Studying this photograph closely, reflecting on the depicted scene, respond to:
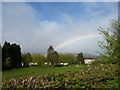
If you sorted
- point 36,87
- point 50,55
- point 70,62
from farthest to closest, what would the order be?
point 70,62
point 50,55
point 36,87

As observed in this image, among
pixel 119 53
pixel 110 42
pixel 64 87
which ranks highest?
pixel 110 42

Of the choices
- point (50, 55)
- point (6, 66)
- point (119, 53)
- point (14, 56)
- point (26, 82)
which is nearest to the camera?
point (119, 53)

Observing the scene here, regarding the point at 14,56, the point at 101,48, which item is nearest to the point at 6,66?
the point at 14,56

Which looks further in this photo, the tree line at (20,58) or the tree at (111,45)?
the tree line at (20,58)

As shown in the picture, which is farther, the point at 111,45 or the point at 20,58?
the point at 20,58

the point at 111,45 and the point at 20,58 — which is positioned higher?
the point at 20,58

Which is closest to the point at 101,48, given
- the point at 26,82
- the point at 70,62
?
the point at 26,82

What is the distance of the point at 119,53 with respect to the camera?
47.9 inches

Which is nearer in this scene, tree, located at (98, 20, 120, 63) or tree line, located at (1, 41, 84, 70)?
tree, located at (98, 20, 120, 63)

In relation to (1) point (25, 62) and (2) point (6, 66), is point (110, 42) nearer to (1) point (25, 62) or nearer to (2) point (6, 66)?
(2) point (6, 66)

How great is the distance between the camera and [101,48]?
4.32 feet

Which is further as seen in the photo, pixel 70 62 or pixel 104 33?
pixel 70 62

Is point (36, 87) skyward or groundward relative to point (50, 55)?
groundward

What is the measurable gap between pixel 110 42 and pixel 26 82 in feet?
9.84
